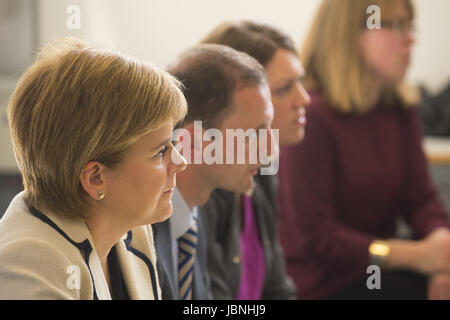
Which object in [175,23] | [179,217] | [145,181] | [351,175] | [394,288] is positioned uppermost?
[175,23]

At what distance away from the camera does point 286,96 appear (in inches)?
37.7

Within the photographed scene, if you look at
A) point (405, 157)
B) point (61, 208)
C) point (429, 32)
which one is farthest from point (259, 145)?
point (429, 32)

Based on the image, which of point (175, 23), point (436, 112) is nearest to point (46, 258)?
point (175, 23)

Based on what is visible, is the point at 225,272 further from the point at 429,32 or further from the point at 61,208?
the point at 429,32

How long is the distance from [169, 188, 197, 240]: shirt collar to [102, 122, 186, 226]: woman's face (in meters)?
0.15

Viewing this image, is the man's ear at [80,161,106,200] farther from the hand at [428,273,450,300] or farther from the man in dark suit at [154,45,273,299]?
the hand at [428,273,450,300]

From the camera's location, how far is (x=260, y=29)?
97cm

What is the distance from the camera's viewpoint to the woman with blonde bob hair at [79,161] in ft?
1.88

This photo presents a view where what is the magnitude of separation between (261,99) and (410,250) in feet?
2.30

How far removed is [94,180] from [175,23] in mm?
1185

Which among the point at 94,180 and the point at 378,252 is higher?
the point at 94,180

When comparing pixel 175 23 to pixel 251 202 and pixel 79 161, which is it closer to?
pixel 251 202

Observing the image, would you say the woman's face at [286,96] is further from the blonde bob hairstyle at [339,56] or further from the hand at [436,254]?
the hand at [436,254]

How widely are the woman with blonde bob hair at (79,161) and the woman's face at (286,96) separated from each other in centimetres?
32
